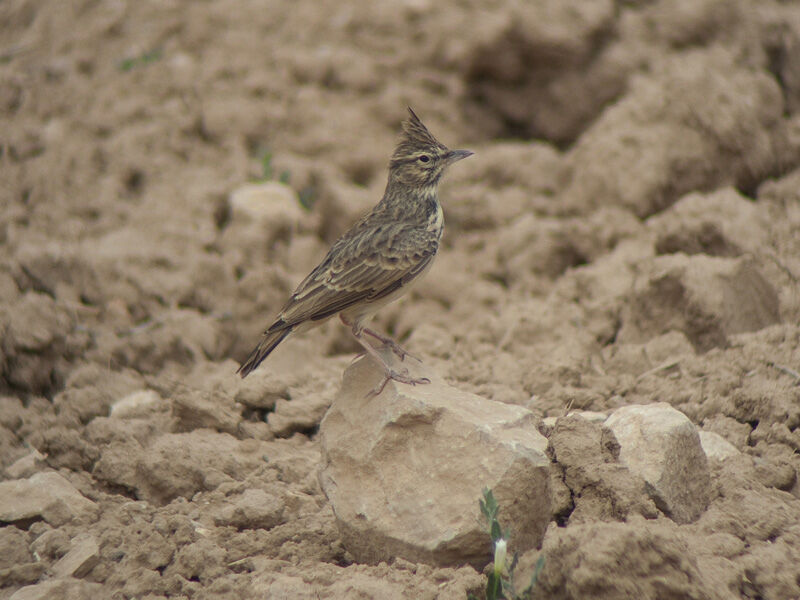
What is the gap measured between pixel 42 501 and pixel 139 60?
6083 millimetres

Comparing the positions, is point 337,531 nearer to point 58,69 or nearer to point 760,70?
point 760,70

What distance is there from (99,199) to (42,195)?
499 mm

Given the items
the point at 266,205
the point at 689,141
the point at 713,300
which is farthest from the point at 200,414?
the point at 689,141

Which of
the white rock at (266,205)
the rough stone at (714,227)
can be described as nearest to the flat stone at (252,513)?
the white rock at (266,205)

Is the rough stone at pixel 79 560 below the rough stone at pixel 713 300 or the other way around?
the other way around

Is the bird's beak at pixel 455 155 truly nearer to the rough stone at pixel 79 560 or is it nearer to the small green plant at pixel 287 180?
the small green plant at pixel 287 180

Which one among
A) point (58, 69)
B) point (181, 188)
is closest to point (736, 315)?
point (181, 188)

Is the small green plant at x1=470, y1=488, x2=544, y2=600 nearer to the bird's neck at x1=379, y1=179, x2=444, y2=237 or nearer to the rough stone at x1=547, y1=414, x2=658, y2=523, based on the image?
the rough stone at x1=547, y1=414, x2=658, y2=523

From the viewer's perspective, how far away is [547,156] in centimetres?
864

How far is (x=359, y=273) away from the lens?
4.93m

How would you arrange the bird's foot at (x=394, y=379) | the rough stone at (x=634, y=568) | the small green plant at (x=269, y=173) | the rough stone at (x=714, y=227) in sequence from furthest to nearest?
the small green plant at (x=269, y=173) → the rough stone at (x=714, y=227) → the bird's foot at (x=394, y=379) → the rough stone at (x=634, y=568)

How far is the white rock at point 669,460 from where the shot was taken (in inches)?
152

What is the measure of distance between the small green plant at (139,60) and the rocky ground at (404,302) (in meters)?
0.02

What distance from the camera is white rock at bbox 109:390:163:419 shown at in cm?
537
